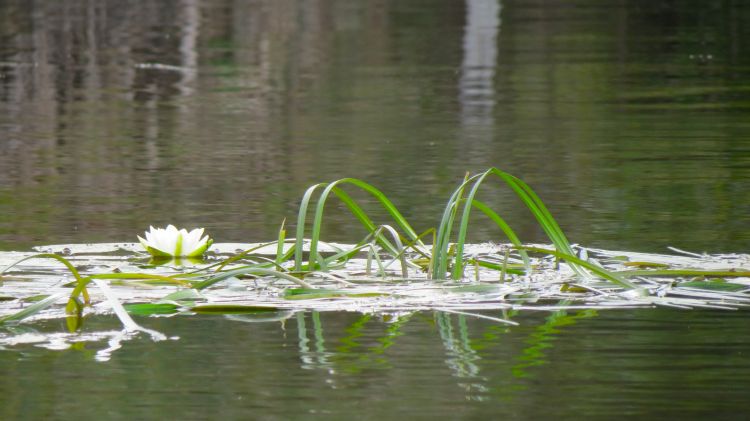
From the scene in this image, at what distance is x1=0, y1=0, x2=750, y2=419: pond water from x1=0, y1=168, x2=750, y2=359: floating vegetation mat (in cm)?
8

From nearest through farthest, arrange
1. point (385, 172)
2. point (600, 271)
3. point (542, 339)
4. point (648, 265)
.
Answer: point (542, 339) → point (600, 271) → point (648, 265) → point (385, 172)

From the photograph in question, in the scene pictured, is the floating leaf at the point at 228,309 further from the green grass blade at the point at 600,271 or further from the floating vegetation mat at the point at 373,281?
the green grass blade at the point at 600,271

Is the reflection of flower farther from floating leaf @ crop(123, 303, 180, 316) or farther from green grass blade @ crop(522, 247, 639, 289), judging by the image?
green grass blade @ crop(522, 247, 639, 289)

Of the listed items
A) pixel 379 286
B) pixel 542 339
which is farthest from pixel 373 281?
pixel 542 339

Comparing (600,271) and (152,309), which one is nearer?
(152,309)

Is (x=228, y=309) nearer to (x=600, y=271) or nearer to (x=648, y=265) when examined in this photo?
(x=600, y=271)

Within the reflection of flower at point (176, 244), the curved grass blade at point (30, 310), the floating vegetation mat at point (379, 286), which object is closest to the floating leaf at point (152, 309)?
the floating vegetation mat at point (379, 286)

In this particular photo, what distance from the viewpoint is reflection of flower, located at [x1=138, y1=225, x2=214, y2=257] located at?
4.05 meters

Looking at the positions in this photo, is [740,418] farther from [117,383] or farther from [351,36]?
[351,36]

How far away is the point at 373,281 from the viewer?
3.68 metres

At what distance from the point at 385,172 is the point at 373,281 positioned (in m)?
2.75

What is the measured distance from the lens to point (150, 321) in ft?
10.9

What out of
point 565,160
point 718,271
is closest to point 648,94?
point 565,160

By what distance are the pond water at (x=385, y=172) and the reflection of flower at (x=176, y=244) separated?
467mm
